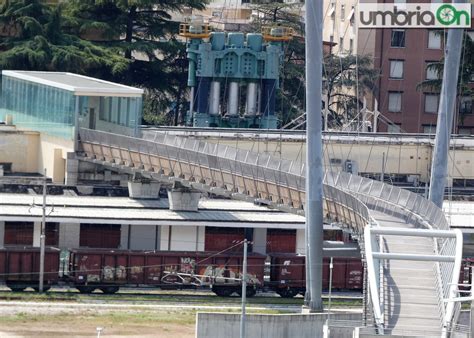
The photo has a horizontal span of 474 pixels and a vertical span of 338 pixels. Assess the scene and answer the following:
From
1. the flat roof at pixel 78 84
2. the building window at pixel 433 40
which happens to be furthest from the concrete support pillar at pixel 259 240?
the building window at pixel 433 40

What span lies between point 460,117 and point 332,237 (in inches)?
1672

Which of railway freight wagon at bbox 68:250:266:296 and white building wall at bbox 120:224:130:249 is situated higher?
white building wall at bbox 120:224:130:249

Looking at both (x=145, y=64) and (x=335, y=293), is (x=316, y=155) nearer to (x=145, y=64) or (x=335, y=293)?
(x=335, y=293)

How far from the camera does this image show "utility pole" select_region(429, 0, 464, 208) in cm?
7538

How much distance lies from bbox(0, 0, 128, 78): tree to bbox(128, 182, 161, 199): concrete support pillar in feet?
79.8

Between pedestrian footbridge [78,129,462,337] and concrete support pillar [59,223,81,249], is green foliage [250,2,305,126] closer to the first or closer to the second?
pedestrian footbridge [78,129,462,337]

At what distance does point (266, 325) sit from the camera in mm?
66062

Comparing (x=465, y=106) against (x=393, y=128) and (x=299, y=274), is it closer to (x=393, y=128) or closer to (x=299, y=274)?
(x=393, y=128)

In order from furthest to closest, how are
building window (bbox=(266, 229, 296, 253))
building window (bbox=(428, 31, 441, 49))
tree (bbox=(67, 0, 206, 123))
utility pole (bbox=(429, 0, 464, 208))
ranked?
building window (bbox=(428, 31, 441, 49)) → tree (bbox=(67, 0, 206, 123)) → building window (bbox=(266, 229, 296, 253)) → utility pole (bbox=(429, 0, 464, 208))

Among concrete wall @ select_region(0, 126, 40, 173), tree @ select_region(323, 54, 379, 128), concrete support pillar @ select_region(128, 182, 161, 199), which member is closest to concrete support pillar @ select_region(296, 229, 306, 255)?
concrete support pillar @ select_region(128, 182, 161, 199)

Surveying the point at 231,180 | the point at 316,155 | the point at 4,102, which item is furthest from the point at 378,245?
the point at 4,102

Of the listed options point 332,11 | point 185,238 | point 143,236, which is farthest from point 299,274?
point 332,11

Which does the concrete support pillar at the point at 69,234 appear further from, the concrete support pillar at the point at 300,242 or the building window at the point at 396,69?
the building window at the point at 396,69

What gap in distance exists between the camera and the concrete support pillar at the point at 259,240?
8931 cm
